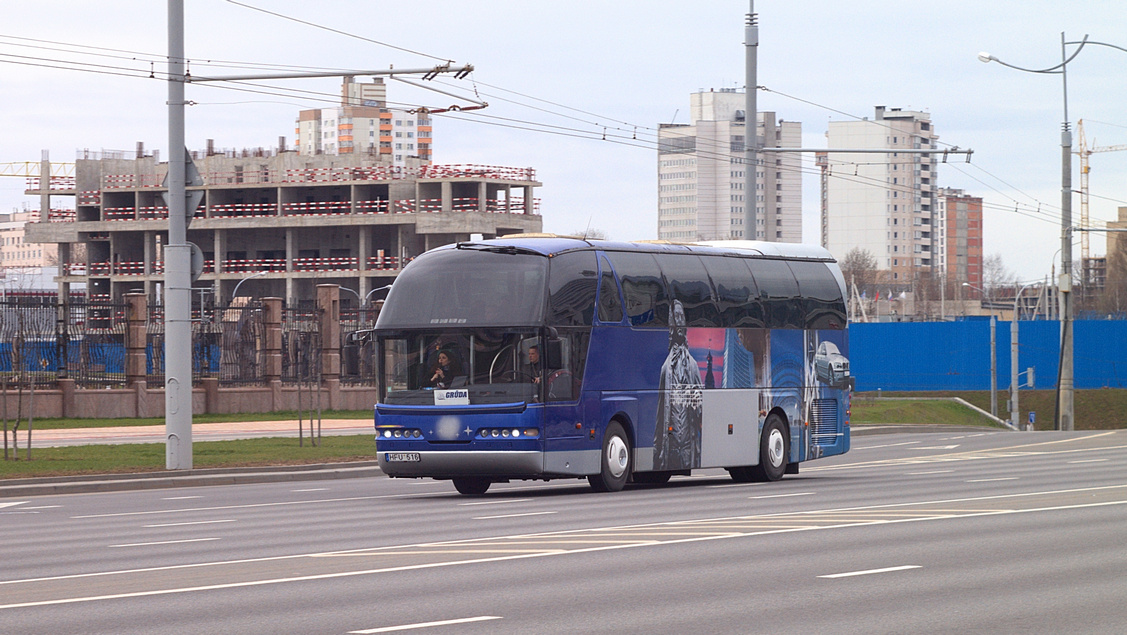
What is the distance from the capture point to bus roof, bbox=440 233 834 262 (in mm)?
21766

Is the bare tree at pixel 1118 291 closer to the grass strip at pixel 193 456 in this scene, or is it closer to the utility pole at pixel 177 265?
the grass strip at pixel 193 456

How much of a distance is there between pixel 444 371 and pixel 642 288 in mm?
3387

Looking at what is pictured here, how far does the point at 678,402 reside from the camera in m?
23.2

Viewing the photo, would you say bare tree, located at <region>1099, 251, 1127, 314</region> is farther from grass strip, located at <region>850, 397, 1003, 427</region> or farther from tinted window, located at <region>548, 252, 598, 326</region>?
tinted window, located at <region>548, 252, 598, 326</region>

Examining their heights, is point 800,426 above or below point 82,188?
below

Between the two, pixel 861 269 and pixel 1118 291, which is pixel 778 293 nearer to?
pixel 1118 291

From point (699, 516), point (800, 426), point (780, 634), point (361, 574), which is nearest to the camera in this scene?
point (780, 634)

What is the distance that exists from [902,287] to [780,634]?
626 feet

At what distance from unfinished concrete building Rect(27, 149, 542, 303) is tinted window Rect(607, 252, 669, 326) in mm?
94792

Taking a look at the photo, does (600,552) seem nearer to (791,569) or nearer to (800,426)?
(791,569)

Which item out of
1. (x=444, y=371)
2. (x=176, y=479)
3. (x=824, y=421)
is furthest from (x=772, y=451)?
(x=176, y=479)

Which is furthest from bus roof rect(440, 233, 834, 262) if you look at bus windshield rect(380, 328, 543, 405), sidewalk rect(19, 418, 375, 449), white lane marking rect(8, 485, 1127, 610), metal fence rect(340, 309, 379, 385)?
metal fence rect(340, 309, 379, 385)

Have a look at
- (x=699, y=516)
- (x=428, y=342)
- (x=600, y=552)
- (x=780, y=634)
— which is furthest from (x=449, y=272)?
(x=780, y=634)

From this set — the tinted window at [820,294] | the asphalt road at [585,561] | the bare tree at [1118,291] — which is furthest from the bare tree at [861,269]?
the asphalt road at [585,561]
